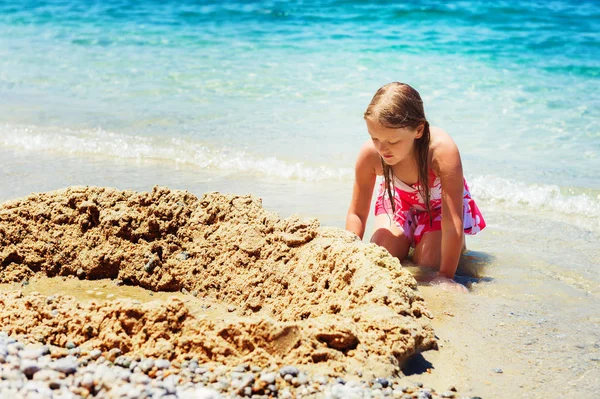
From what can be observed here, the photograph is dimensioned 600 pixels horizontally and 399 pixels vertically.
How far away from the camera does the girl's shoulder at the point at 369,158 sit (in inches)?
153

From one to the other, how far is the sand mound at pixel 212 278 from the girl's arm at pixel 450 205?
68 cm

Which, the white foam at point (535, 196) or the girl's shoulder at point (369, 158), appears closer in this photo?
the girl's shoulder at point (369, 158)

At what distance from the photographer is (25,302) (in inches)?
111

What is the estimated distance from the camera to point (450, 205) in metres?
3.68

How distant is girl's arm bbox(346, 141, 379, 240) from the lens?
12.8 feet

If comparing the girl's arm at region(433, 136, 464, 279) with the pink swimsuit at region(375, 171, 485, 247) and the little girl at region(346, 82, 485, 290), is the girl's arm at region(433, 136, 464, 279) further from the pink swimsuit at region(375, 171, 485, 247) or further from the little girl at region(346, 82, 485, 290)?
the pink swimsuit at region(375, 171, 485, 247)

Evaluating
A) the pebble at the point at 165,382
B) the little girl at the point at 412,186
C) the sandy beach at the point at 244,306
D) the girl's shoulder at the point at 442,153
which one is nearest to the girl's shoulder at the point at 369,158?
the little girl at the point at 412,186

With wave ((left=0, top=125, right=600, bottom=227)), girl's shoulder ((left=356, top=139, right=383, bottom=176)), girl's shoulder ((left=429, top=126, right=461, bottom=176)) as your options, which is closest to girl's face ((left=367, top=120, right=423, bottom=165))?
girl's shoulder ((left=429, top=126, right=461, bottom=176))

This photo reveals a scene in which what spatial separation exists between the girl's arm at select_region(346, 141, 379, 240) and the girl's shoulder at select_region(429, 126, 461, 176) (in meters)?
0.34

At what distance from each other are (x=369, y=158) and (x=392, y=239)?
53 centimetres

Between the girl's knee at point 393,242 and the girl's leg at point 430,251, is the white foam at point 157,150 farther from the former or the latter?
the girl's leg at point 430,251

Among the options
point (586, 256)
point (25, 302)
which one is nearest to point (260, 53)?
point (586, 256)

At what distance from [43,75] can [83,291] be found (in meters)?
6.71

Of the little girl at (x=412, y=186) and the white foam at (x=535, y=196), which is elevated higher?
the little girl at (x=412, y=186)
